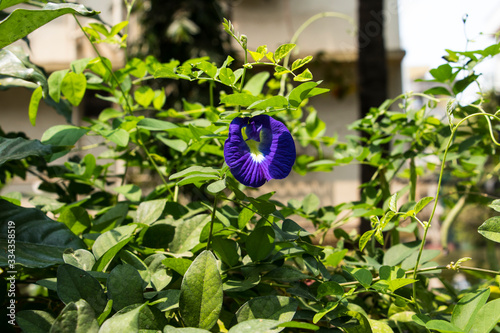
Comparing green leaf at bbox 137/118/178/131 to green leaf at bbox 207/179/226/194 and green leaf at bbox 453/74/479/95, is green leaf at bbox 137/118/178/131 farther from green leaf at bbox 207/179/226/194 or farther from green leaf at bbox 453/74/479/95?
green leaf at bbox 453/74/479/95

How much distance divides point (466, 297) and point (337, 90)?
5.40m

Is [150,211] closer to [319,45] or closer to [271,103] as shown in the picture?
[271,103]

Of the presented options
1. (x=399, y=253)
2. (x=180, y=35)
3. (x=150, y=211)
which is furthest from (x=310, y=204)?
(x=180, y=35)

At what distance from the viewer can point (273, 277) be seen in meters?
0.44

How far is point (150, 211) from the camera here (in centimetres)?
51

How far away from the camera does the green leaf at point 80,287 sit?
1.21 feet

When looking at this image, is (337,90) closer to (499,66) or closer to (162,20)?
(162,20)

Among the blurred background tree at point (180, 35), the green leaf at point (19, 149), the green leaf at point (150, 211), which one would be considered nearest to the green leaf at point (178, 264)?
the green leaf at point (150, 211)

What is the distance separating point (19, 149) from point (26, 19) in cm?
15

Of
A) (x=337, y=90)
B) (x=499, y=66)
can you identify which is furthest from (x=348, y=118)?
(x=499, y=66)

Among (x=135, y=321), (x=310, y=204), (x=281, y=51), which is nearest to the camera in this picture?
(x=135, y=321)

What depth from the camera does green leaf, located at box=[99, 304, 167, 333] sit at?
32 cm

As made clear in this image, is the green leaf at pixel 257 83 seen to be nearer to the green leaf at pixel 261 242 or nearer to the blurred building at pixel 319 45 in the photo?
the green leaf at pixel 261 242

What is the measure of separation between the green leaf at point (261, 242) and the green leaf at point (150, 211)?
0.40ft
